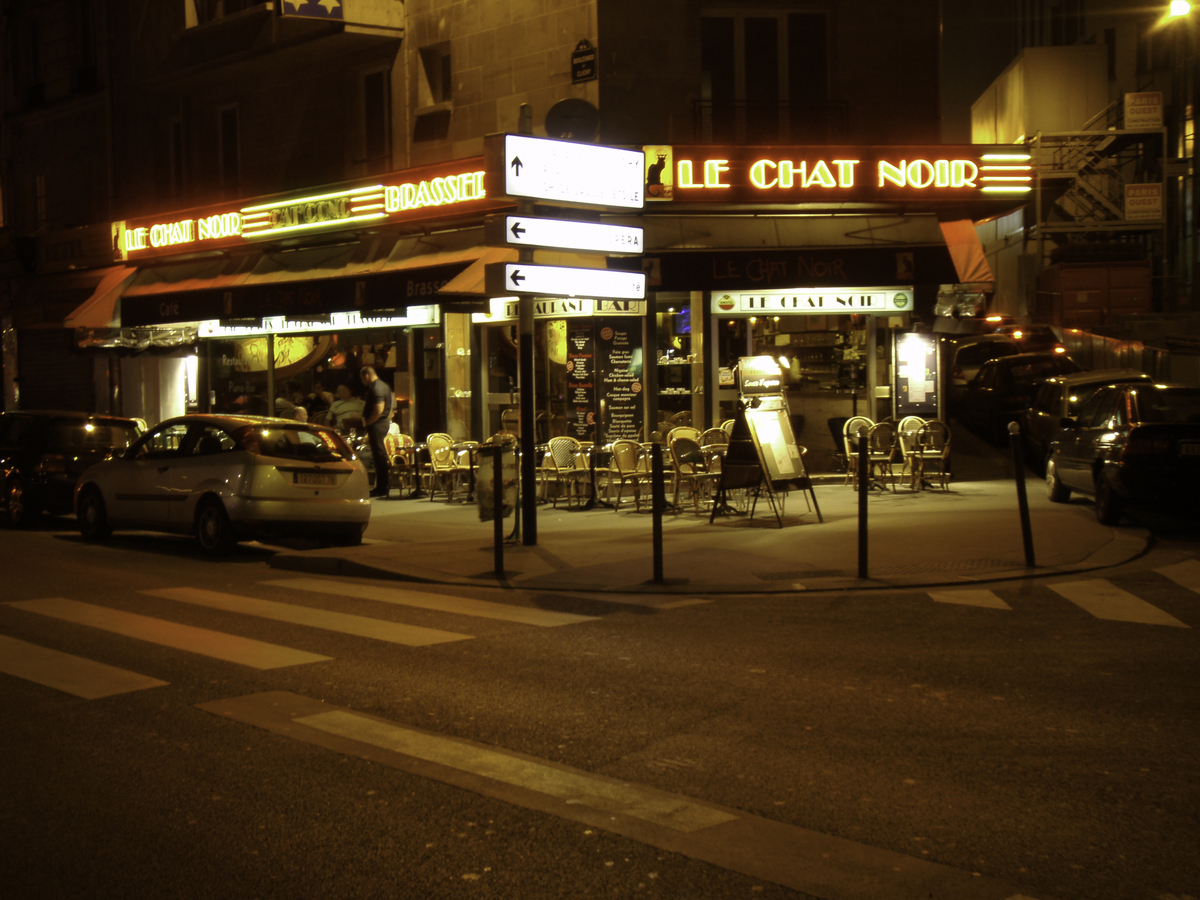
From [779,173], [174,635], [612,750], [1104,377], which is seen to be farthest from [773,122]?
[612,750]

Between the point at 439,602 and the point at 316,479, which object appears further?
the point at 316,479

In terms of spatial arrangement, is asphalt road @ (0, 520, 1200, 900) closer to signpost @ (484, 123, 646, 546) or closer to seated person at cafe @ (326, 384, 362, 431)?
signpost @ (484, 123, 646, 546)

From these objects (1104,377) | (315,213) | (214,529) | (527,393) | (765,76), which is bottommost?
(214,529)

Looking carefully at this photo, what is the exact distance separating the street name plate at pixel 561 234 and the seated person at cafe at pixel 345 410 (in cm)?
879

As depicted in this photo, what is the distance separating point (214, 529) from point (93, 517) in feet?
7.84

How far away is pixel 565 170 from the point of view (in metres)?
12.3

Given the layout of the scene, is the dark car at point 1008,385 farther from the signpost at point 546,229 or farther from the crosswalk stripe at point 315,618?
the crosswalk stripe at point 315,618

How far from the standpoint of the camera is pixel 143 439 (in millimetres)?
13922

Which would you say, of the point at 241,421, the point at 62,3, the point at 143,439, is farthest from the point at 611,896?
the point at 62,3

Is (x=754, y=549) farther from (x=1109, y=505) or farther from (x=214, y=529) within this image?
(x=214, y=529)

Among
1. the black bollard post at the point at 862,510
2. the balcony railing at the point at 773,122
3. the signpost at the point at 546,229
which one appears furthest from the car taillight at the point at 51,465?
the black bollard post at the point at 862,510

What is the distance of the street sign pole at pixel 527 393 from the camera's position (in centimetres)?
1214

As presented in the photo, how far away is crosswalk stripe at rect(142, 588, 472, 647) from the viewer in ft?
26.5

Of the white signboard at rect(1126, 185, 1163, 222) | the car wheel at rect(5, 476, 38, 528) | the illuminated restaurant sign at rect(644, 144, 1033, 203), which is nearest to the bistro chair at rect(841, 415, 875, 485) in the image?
the illuminated restaurant sign at rect(644, 144, 1033, 203)
